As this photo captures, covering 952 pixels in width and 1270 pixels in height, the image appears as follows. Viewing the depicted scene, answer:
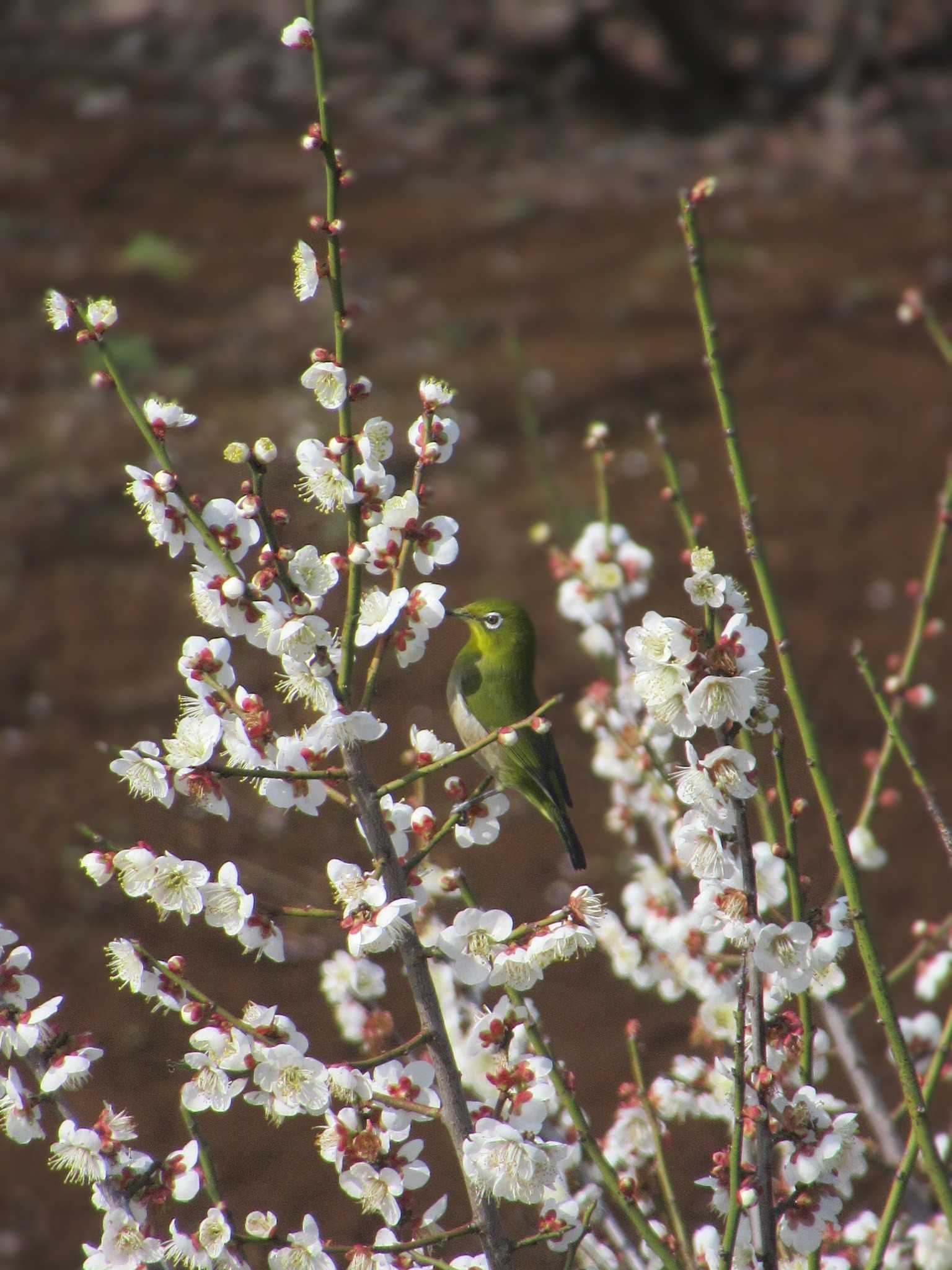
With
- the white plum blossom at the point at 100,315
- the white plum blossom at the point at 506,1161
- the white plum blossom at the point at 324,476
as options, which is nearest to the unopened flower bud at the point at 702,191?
the white plum blossom at the point at 324,476

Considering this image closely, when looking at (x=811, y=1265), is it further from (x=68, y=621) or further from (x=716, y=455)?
(x=716, y=455)

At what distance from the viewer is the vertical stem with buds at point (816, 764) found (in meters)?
1.08

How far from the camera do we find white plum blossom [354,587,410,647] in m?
1.09

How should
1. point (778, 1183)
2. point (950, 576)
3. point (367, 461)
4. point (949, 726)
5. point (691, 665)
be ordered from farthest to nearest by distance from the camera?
point (950, 576), point (949, 726), point (778, 1183), point (367, 461), point (691, 665)

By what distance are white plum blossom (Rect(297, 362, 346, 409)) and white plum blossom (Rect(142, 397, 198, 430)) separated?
0.12m

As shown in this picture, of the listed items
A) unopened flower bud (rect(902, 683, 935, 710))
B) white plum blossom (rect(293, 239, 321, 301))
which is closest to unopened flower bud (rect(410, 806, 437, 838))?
white plum blossom (rect(293, 239, 321, 301))

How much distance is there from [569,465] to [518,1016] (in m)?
4.61

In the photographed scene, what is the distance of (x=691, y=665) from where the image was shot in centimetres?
103

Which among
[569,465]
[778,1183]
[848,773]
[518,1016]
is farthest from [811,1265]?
[569,465]

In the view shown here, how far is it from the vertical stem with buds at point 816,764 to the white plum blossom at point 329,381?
1.08ft

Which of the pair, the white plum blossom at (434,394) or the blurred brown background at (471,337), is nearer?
the white plum blossom at (434,394)

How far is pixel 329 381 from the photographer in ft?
3.62

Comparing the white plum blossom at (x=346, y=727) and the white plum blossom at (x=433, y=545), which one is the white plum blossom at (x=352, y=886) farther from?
the white plum blossom at (x=433, y=545)

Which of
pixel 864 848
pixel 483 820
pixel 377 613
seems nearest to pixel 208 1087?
pixel 483 820
